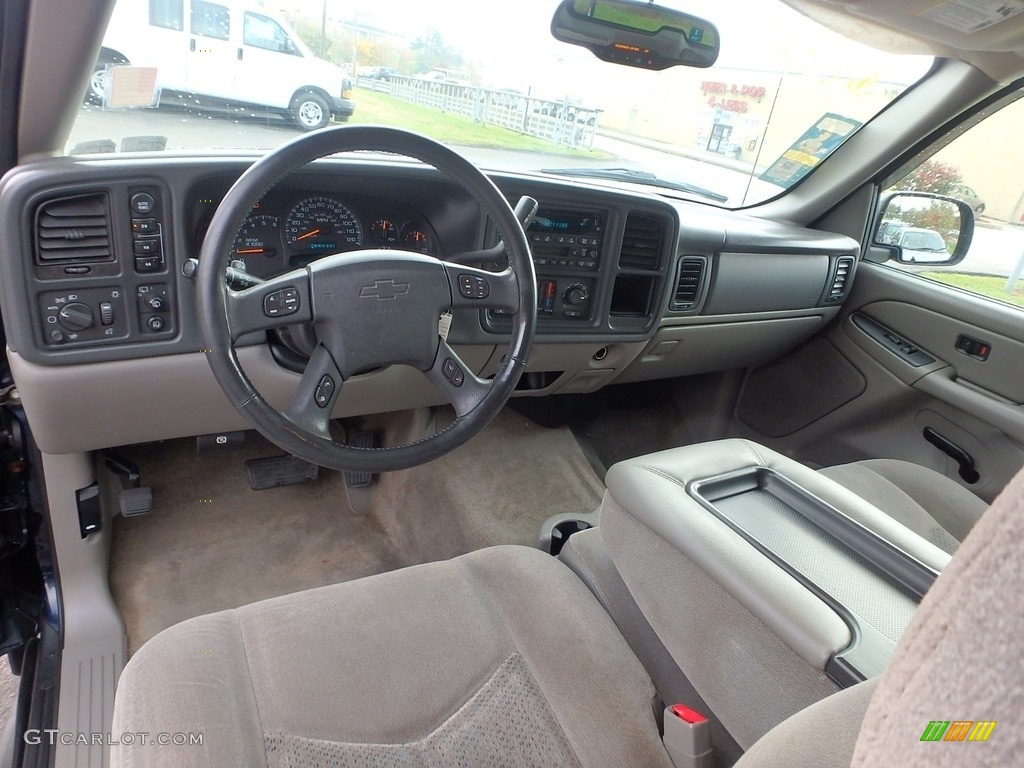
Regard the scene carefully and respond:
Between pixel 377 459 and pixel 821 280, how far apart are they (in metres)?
1.77

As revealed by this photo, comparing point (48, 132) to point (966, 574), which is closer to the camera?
point (966, 574)

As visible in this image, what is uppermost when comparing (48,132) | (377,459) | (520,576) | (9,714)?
(48,132)

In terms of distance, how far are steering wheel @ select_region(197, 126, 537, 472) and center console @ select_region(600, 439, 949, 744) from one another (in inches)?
13.6

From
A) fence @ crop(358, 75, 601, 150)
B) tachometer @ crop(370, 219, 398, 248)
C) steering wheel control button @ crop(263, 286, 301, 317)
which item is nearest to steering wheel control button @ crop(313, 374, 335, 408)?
steering wheel control button @ crop(263, 286, 301, 317)

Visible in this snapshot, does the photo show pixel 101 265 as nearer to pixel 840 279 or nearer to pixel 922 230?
pixel 840 279

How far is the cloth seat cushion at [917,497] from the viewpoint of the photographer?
1606 mm

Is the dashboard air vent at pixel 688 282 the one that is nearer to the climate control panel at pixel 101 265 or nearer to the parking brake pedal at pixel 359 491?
the parking brake pedal at pixel 359 491

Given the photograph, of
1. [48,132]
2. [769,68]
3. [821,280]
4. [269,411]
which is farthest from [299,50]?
[821,280]

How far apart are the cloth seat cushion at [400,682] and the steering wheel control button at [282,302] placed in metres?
0.46

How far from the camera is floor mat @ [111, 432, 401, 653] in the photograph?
6.24 ft

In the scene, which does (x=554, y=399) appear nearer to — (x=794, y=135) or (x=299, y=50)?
(x=794, y=135)

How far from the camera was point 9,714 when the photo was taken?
159cm

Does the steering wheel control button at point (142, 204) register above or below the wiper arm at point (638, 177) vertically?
below

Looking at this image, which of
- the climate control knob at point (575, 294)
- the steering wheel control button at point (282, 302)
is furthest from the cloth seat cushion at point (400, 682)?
the climate control knob at point (575, 294)
